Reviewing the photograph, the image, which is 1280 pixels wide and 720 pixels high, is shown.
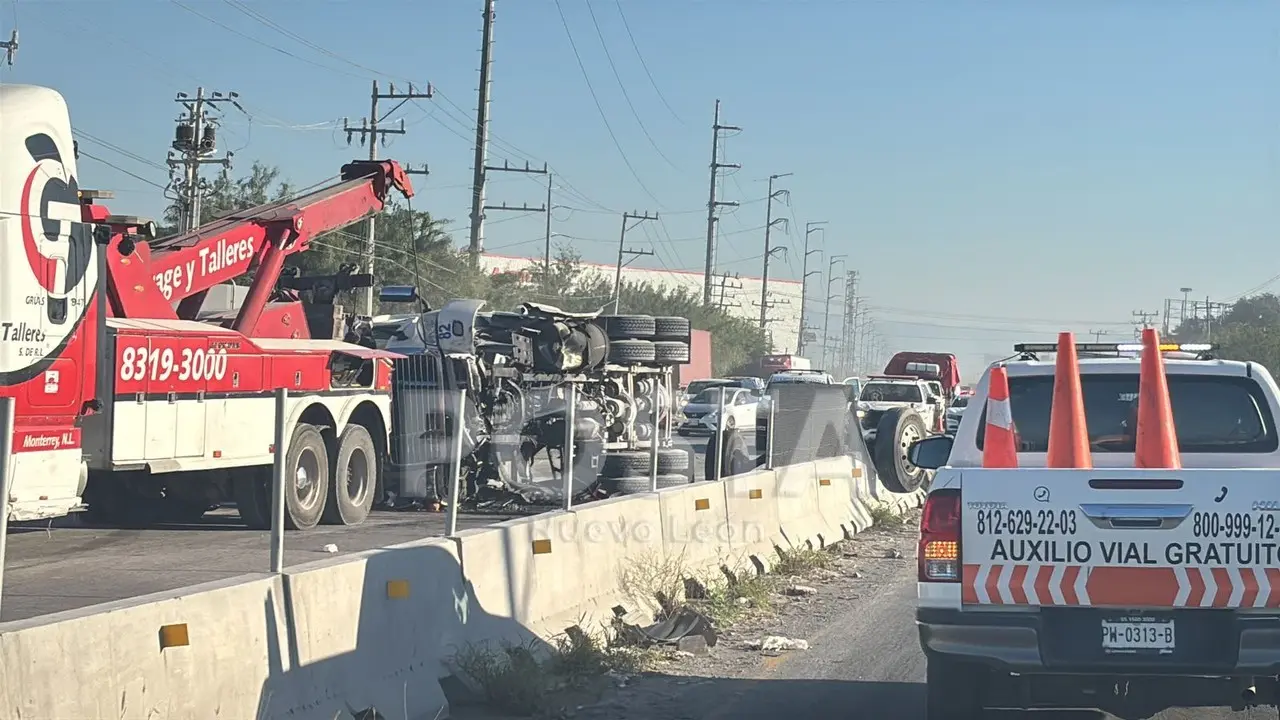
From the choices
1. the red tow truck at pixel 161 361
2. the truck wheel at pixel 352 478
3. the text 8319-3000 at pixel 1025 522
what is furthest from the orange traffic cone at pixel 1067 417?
the truck wheel at pixel 352 478

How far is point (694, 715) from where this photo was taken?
25.5ft

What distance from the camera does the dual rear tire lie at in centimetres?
1481

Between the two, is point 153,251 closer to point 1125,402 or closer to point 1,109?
point 1,109

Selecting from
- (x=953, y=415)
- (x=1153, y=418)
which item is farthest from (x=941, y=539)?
(x=953, y=415)

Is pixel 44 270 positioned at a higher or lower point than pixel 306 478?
higher

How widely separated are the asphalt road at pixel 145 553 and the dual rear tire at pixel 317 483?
195 millimetres

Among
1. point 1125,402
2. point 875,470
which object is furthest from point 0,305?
point 875,470

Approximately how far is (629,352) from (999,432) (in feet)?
40.9

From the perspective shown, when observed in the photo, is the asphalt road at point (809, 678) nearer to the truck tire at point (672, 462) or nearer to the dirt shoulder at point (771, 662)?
the dirt shoulder at point (771, 662)

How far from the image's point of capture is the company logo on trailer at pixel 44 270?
35.7ft

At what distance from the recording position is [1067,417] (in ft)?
22.9

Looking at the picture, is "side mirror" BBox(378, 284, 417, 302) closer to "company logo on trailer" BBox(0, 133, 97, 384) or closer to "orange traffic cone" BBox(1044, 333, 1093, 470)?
"company logo on trailer" BBox(0, 133, 97, 384)

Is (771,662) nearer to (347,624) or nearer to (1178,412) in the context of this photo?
(1178,412)

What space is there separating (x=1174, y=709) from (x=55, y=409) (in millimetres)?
8233
